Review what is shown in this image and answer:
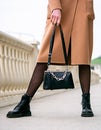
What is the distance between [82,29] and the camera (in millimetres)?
3801

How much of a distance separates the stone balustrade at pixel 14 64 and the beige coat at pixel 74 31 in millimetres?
1731

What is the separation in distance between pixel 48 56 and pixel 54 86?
29 centimetres

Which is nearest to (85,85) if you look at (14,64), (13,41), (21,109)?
(21,109)

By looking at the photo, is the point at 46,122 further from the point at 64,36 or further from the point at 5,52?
the point at 5,52

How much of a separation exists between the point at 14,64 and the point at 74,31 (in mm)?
2700

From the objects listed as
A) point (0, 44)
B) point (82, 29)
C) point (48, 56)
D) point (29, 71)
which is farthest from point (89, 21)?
point (29, 71)

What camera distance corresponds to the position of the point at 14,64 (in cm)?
643

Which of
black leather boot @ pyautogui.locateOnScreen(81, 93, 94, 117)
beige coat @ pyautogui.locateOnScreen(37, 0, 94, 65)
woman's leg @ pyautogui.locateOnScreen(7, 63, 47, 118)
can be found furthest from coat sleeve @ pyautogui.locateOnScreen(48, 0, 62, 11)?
black leather boot @ pyautogui.locateOnScreen(81, 93, 94, 117)

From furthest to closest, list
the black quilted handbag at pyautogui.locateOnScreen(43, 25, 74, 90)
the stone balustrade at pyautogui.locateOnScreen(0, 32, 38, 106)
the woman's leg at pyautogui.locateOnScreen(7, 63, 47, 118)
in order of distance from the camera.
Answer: the stone balustrade at pyautogui.locateOnScreen(0, 32, 38, 106) → the woman's leg at pyautogui.locateOnScreen(7, 63, 47, 118) → the black quilted handbag at pyautogui.locateOnScreen(43, 25, 74, 90)

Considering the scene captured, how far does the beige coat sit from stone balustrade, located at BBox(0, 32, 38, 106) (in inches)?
68.1

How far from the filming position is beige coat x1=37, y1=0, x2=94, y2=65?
Result: 3.78 metres

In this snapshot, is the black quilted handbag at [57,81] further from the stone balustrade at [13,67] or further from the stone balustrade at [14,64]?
the stone balustrade at [14,64]

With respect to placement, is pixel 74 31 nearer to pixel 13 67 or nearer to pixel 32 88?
pixel 32 88

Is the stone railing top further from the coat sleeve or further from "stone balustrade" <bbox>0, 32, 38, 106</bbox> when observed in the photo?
the coat sleeve
